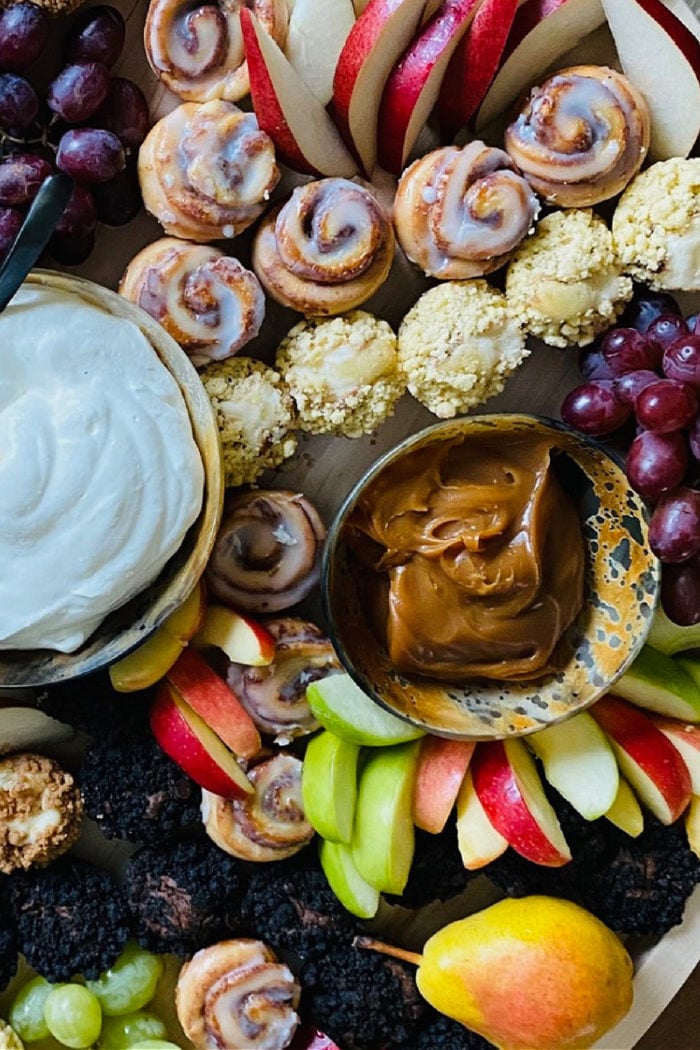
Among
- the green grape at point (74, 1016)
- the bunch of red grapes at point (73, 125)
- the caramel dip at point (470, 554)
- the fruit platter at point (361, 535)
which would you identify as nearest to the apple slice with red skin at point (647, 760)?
the fruit platter at point (361, 535)

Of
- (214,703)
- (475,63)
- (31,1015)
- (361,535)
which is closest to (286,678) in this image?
(214,703)

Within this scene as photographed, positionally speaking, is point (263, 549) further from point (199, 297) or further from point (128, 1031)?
point (128, 1031)

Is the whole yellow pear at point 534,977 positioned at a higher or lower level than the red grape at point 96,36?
lower

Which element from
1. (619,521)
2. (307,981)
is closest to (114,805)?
(307,981)

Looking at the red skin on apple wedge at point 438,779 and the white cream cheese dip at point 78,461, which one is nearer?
the white cream cheese dip at point 78,461

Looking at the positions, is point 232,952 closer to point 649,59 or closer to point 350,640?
point 350,640

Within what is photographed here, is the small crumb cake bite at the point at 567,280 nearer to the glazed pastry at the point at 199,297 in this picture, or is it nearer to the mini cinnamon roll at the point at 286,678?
the glazed pastry at the point at 199,297
